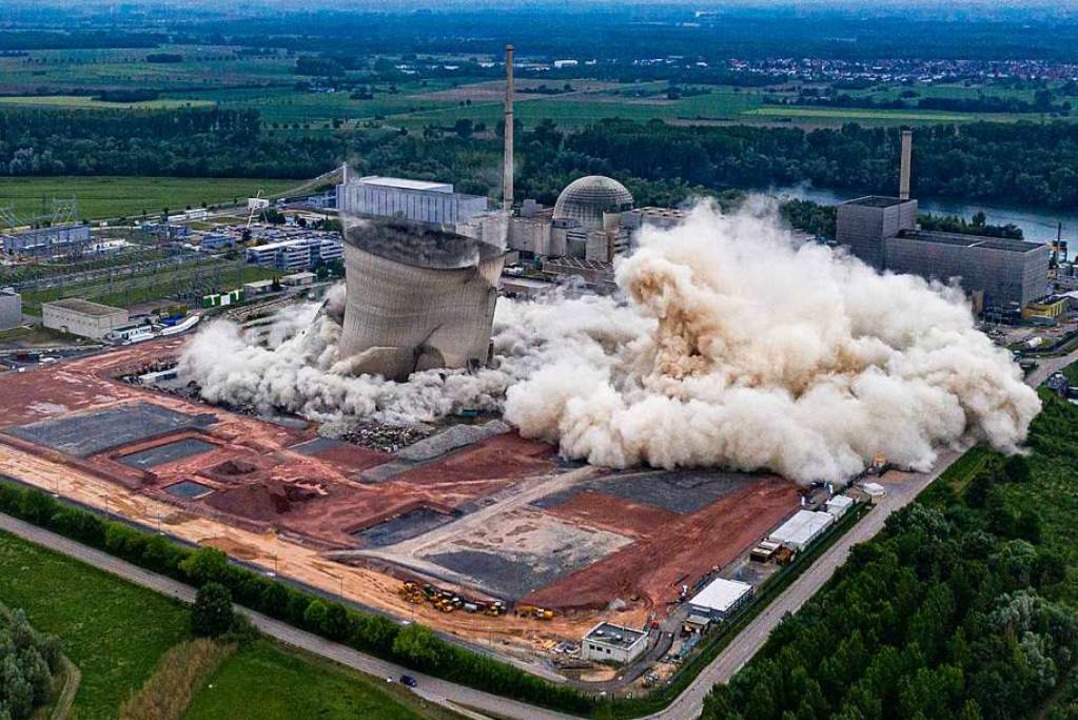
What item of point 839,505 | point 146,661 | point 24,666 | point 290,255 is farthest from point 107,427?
point 290,255

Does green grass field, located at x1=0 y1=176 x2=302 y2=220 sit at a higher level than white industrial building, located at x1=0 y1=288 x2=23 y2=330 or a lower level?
higher

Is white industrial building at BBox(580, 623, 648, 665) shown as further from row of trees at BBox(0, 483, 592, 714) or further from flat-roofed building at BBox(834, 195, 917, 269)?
flat-roofed building at BBox(834, 195, 917, 269)

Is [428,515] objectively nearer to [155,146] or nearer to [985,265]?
[985,265]

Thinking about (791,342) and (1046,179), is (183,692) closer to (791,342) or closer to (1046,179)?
(791,342)

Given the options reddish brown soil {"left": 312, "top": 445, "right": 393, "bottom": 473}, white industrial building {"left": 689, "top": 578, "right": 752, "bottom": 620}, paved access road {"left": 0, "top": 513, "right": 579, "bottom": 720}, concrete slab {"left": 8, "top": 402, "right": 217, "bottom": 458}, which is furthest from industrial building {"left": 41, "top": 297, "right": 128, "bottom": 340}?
white industrial building {"left": 689, "top": 578, "right": 752, "bottom": 620}

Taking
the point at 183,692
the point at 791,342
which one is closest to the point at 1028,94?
the point at 791,342

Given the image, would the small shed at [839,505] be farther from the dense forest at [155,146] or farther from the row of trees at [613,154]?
the dense forest at [155,146]
